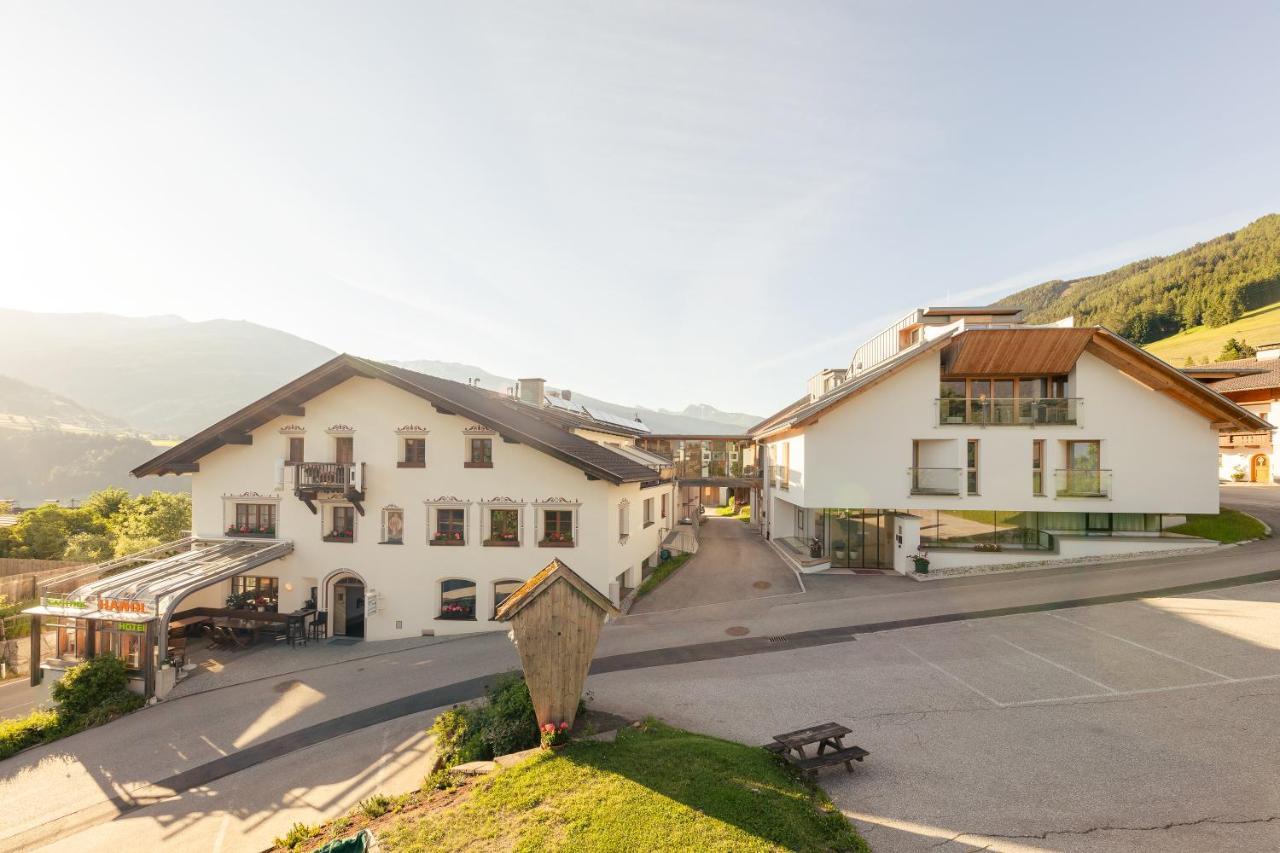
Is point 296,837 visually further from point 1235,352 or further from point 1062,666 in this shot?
point 1235,352

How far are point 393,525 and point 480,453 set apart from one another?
177 inches

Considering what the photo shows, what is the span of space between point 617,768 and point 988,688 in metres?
9.60

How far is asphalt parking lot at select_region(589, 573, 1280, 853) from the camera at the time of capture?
821 cm

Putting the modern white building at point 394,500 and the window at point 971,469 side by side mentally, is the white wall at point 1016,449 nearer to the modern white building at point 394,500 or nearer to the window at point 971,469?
the window at point 971,469

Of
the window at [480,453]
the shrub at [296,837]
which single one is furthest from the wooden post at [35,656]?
the shrub at [296,837]

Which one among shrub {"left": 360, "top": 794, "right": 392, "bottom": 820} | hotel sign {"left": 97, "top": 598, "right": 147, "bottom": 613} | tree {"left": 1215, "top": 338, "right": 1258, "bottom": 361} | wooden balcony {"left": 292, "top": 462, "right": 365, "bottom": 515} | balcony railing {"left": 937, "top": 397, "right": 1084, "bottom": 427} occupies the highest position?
tree {"left": 1215, "top": 338, "right": 1258, "bottom": 361}

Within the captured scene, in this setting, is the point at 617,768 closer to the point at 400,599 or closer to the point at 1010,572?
the point at 400,599

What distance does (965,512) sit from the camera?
80.6 feet

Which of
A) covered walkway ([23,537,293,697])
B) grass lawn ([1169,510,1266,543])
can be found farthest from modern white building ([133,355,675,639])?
grass lawn ([1169,510,1266,543])

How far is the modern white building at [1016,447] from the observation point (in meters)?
23.3

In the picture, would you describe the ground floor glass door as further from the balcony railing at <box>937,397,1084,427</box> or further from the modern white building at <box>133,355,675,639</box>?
the modern white building at <box>133,355,675,639</box>

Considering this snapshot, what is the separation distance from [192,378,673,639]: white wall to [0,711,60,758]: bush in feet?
22.5

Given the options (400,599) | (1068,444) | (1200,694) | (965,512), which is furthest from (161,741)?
(1068,444)

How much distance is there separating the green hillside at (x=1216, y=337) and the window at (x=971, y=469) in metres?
64.6
